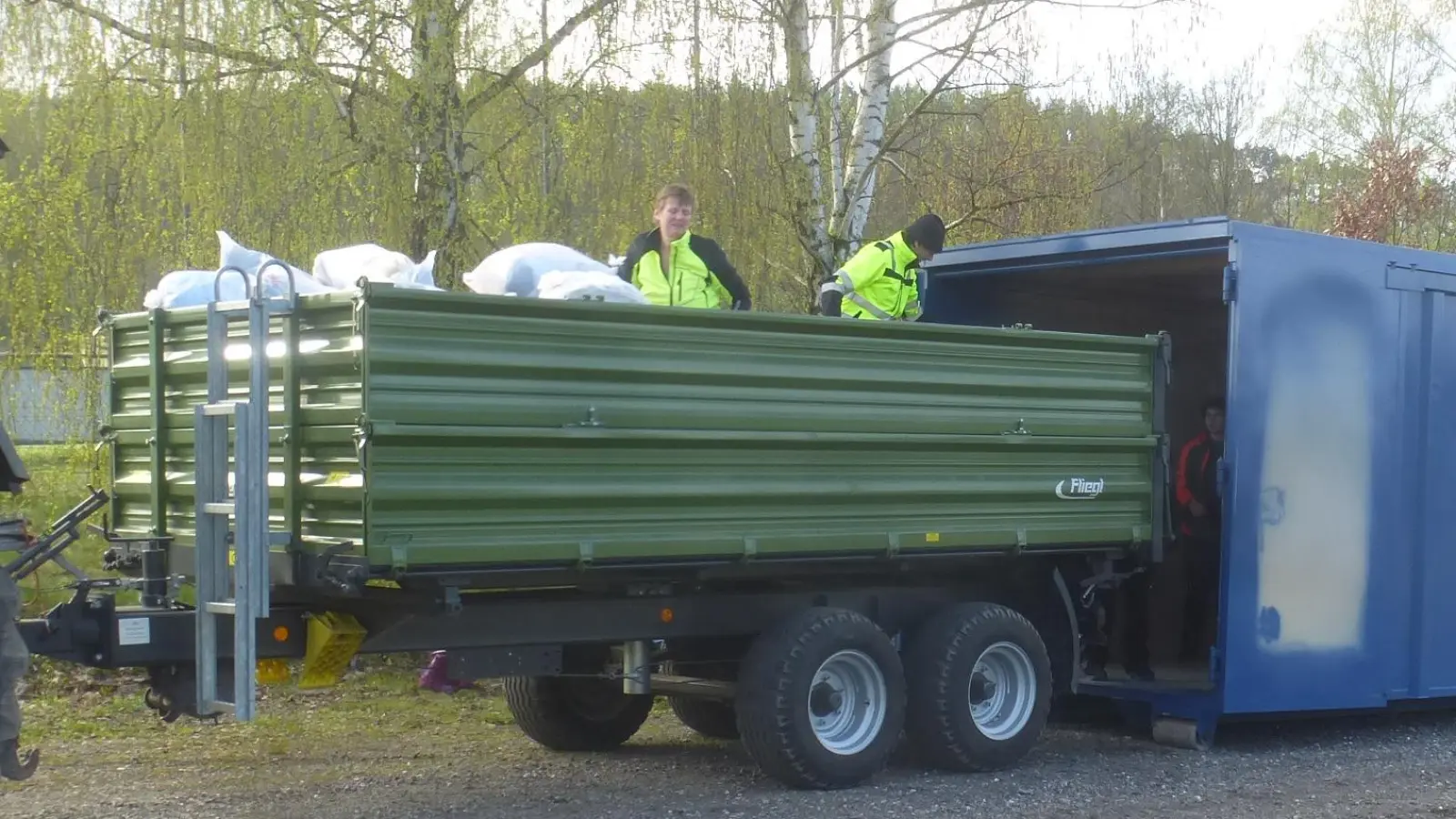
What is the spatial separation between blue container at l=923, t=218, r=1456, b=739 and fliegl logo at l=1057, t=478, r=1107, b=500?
2.48 ft

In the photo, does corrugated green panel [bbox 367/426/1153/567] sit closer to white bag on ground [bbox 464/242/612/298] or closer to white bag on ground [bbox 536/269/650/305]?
white bag on ground [bbox 536/269/650/305]

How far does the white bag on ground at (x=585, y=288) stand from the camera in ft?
22.4

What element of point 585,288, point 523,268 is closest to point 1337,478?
point 585,288

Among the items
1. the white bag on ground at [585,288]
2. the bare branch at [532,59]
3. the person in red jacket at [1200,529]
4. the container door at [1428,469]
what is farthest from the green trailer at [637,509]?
the bare branch at [532,59]

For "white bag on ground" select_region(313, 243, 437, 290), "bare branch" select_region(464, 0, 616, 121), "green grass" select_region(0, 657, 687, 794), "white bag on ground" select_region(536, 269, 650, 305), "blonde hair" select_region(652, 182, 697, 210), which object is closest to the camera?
"white bag on ground" select_region(313, 243, 437, 290)

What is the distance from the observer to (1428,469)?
948cm

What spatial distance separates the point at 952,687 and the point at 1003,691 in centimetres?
48

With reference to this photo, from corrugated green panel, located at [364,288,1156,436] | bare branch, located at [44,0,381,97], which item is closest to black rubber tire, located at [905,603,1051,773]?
corrugated green panel, located at [364,288,1156,436]

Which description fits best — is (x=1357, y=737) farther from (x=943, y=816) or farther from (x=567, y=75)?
(x=567, y=75)

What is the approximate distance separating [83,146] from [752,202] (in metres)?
4.44

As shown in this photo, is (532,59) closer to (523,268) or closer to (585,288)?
(523,268)

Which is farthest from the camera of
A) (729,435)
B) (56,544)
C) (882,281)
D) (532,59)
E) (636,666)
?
(532,59)

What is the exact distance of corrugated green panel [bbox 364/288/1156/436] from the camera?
6145mm

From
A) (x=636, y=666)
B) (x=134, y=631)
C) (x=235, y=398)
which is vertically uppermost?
(x=235, y=398)
